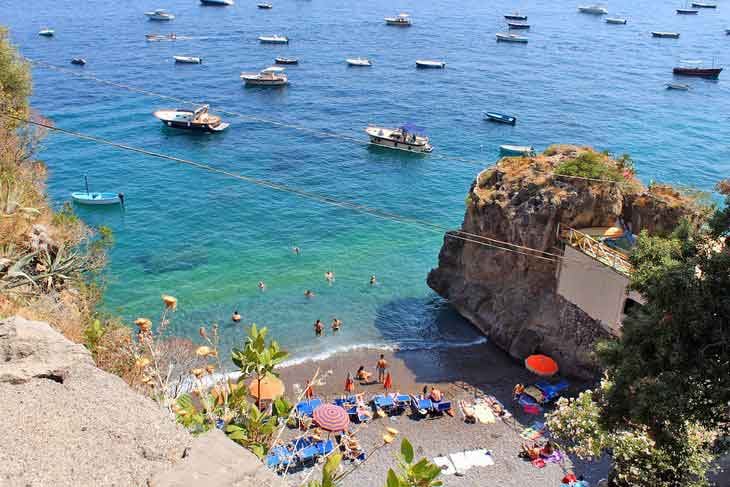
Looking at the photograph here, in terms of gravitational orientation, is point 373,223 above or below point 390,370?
above

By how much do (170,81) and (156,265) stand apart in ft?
147

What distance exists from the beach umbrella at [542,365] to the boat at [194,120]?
43191mm

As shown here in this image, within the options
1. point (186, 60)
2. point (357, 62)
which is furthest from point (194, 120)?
point (357, 62)

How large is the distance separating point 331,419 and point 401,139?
4020 cm

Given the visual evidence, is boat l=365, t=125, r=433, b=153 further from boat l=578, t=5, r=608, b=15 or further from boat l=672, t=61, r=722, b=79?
boat l=578, t=5, r=608, b=15

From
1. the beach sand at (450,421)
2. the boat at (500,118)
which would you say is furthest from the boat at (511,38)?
the beach sand at (450,421)

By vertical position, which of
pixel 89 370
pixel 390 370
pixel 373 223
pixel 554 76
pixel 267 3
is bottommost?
pixel 390 370

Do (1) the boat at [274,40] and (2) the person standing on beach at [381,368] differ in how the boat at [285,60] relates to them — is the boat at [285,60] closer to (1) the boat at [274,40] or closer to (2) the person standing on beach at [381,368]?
(1) the boat at [274,40]

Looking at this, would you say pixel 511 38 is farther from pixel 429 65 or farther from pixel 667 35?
pixel 667 35

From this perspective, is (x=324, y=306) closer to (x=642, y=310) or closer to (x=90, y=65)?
(x=642, y=310)

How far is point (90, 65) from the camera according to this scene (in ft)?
257

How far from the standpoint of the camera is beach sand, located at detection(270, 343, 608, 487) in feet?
74.3

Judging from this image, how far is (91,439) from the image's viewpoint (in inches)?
295

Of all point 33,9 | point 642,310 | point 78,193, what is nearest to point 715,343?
point 642,310
